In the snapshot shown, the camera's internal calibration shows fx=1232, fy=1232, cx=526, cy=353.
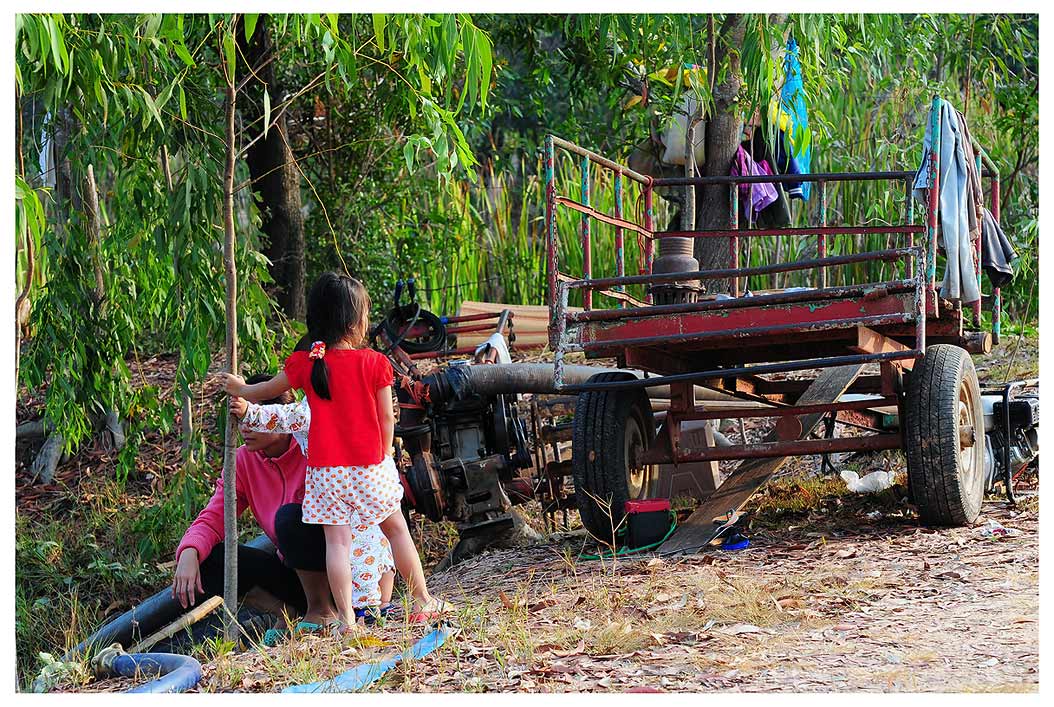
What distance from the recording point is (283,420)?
4848mm

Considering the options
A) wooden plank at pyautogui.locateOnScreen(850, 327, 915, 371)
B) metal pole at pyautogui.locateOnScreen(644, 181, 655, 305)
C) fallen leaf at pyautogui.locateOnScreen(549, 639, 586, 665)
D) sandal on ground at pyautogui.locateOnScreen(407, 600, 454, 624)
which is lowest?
fallen leaf at pyautogui.locateOnScreen(549, 639, 586, 665)

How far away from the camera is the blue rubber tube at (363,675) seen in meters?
3.79

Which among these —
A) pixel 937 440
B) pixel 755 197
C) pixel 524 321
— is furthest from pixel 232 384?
pixel 524 321

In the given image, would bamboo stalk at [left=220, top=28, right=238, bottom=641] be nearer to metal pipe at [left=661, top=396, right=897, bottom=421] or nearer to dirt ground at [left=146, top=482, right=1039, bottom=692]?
dirt ground at [left=146, top=482, right=1039, bottom=692]

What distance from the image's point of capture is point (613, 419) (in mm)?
6234

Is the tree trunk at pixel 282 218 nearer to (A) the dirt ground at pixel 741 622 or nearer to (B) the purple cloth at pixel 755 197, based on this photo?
(B) the purple cloth at pixel 755 197

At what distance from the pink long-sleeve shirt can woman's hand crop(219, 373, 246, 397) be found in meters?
0.71

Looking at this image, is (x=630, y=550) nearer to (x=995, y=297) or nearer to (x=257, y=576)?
(x=257, y=576)

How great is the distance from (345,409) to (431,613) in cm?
83

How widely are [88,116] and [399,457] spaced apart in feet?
7.37

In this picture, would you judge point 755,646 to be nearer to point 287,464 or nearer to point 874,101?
point 287,464

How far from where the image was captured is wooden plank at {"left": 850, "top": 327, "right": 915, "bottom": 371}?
5.56m

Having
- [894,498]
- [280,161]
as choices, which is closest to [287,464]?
[894,498]

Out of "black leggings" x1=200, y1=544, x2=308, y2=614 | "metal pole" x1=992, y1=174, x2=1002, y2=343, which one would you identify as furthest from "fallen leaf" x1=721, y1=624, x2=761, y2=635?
"metal pole" x1=992, y1=174, x2=1002, y2=343
